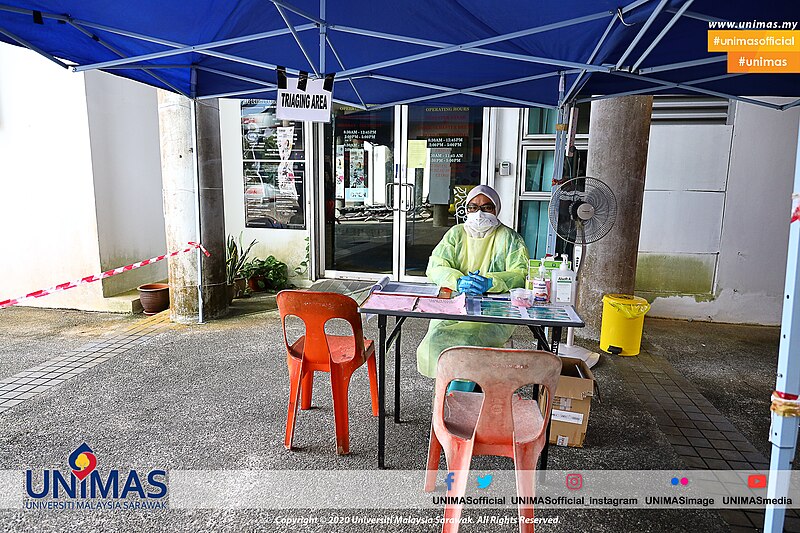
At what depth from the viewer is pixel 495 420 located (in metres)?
2.09

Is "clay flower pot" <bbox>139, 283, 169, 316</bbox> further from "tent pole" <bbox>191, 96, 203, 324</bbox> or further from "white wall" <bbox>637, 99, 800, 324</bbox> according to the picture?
"white wall" <bbox>637, 99, 800, 324</bbox>

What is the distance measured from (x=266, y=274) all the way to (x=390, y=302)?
498 centimetres

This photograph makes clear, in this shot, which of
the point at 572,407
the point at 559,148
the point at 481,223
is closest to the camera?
the point at 572,407

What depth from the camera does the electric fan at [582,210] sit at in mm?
3791

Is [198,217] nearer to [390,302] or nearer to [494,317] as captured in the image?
[390,302]

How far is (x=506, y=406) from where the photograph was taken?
6.79ft

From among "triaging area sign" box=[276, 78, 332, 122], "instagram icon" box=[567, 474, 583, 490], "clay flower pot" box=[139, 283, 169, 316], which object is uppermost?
"triaging area sign" box=[276, 78, 332, 122]

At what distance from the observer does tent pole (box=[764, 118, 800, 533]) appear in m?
1.72

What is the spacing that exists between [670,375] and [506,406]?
3191 millimetres

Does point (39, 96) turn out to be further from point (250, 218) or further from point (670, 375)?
point (670, 375)

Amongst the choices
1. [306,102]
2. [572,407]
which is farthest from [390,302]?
[306,102]

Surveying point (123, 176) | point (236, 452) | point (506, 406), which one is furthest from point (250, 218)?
point (506, 406)

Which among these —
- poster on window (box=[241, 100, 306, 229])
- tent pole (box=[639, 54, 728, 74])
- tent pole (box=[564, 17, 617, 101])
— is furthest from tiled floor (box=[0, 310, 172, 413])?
tent pole (box=[639, 54, 728, 74])

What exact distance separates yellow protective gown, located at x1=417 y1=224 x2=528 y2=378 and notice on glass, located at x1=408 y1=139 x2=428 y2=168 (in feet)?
11.4
